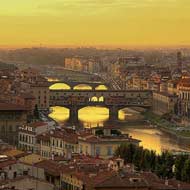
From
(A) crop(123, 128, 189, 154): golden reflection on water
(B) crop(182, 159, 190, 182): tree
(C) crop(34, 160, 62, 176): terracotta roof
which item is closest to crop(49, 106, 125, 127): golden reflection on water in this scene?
(A) crop(123, 128, 189, 154): golden reflection on water

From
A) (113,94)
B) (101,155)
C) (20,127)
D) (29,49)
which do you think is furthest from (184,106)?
(29,49)

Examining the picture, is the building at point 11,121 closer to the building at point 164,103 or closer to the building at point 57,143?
the building at point 57,143

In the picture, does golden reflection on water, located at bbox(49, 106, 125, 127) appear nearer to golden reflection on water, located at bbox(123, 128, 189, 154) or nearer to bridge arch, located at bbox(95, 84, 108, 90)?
golden reflection on water, located at bbox(123, 128, 189, 154)

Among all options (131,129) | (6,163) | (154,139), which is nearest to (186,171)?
(6,163)

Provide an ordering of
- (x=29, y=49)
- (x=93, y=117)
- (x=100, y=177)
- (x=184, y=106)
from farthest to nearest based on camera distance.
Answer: (x=29, y=49) → (x=184, y=106) → (x=93, y=117) → (x=100, y=177)

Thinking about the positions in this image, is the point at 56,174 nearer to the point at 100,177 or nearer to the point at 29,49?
the point at 100,177
